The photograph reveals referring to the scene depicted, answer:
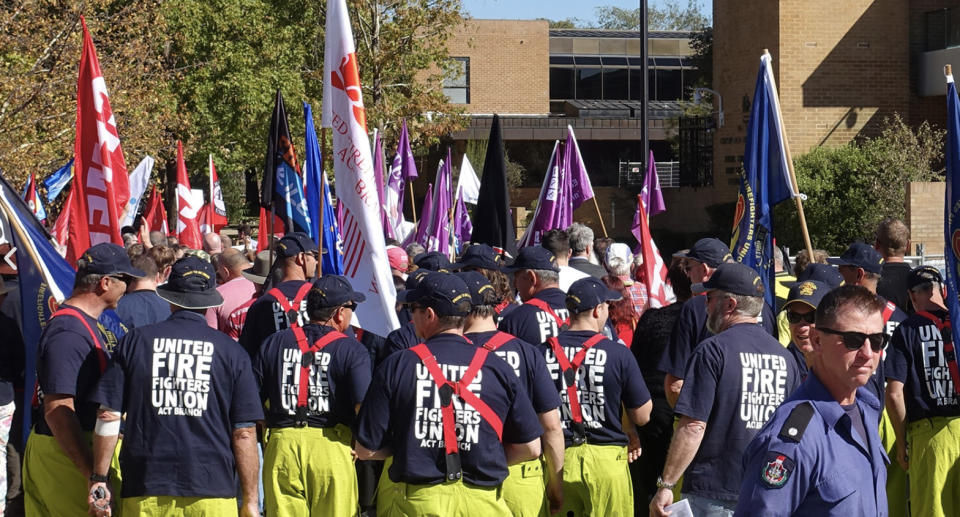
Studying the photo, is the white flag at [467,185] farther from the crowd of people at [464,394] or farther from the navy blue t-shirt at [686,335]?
the navy blue t-shirt at [686,335]

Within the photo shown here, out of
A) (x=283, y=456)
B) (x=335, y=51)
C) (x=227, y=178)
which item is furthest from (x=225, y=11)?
(x=283, y=456)

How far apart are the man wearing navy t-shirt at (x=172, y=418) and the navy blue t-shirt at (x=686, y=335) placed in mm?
2176

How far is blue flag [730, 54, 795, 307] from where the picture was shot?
825cm

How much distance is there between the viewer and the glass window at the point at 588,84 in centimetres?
5822

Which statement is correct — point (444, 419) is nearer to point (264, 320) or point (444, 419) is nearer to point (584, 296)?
point (584, 296)

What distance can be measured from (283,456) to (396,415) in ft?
4.59

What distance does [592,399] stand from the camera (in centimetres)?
635

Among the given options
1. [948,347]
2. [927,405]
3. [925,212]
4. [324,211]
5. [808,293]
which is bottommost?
[927,405]

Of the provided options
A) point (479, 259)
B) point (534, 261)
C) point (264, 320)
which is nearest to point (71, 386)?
point (264, 320)

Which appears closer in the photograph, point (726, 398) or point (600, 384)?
point (726, 398)

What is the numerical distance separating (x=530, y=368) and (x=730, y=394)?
2.94 feet

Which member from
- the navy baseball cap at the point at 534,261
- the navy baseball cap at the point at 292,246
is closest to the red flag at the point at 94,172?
the navy baseball cap at the point at 292,246

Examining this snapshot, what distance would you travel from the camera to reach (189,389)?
5562mm

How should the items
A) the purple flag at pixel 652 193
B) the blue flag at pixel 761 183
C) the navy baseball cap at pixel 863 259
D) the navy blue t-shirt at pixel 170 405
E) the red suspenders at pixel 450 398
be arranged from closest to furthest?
the red suspenders at pixel 450 398 < the navy blue t-shirt at pixel 170 405 < the navy baseball cap at pixel 863 259 < the blue flag at pixel 761 183 < the purple flag at pixel 652 193
